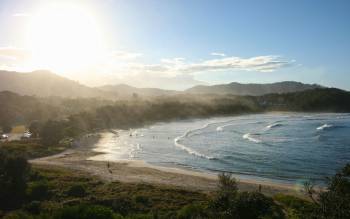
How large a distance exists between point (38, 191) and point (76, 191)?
3803 mm

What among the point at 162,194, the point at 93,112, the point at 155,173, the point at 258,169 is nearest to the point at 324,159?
the point at 258,169

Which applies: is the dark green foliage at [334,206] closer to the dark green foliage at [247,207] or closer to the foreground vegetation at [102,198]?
the dark green foliage at [247,207]

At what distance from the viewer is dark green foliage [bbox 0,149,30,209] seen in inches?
1511

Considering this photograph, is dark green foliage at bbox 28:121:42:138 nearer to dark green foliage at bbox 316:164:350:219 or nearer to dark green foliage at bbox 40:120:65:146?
dark green foliage at bbox 40:120:65:146

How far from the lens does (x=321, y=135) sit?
312 feet

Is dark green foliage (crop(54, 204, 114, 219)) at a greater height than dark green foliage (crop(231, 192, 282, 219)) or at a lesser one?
lesser

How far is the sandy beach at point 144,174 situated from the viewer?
160ft

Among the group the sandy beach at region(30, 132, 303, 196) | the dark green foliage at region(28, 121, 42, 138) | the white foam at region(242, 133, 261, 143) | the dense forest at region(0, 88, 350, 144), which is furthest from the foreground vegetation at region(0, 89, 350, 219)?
the white foam at region(242, 133, 261, 143)

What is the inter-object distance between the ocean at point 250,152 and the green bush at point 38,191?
26.3 m

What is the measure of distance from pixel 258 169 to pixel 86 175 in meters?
24.9

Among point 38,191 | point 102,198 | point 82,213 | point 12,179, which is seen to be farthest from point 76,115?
point 82,213

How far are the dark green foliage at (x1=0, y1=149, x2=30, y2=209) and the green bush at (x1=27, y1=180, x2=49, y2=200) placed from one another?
663 millimetres

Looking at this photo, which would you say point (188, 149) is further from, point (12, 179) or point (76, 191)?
point (12, 179)

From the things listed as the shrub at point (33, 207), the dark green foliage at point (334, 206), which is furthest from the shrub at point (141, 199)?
the dark green foliage at point (334, 206)
